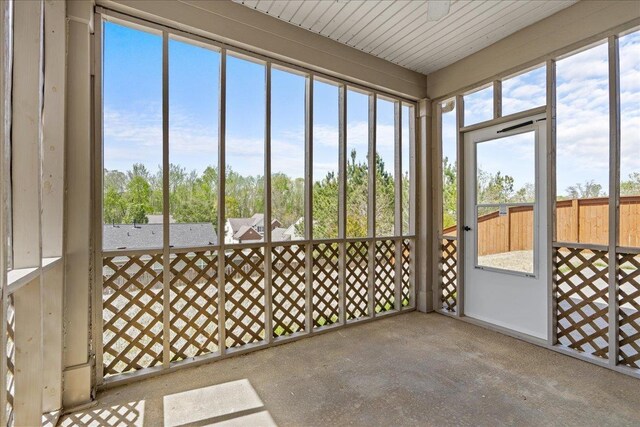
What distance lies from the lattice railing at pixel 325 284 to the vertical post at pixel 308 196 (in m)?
0.07

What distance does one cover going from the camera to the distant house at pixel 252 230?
8.75 ft

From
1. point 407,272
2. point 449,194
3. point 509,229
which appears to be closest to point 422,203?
point 449,194

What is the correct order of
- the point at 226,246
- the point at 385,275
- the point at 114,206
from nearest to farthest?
the point at 114,206, the point at 226,246, the point at 385,275

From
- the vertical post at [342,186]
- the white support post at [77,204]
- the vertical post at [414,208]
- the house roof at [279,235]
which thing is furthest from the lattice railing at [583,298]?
the white support post at [77,204]

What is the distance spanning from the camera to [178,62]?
97.2 inches

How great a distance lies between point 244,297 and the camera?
8.96 ft

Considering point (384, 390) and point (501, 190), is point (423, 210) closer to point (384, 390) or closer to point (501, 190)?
point (501, 190)

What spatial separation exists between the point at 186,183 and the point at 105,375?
147cm

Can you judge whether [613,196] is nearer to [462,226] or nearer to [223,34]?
[462,226]

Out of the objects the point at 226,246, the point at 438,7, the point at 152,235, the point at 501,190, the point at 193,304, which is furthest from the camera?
the point at 501,190

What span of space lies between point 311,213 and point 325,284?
76 cm

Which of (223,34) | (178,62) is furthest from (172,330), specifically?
(223,34)

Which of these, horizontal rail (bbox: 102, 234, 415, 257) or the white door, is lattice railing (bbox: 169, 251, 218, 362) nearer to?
horizontal rail (bbox: 102, 234, 415, 257)

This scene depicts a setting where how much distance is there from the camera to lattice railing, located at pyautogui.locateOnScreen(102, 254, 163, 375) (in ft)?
7.34
